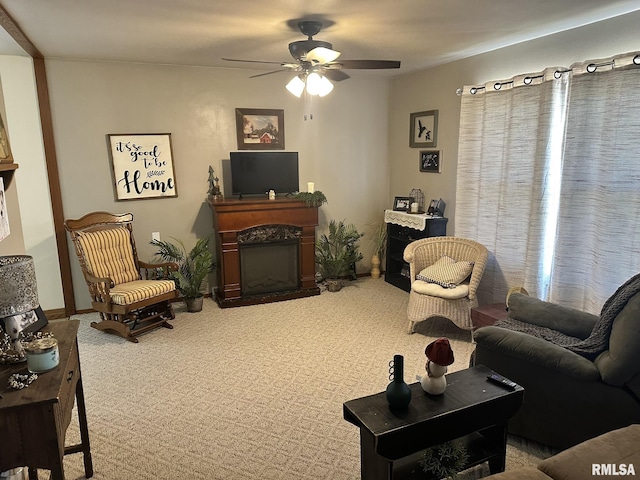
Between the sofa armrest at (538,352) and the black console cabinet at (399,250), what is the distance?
247cm

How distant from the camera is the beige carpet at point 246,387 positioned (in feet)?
7.86

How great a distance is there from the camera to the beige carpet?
7.86 ft

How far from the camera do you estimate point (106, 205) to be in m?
4.66

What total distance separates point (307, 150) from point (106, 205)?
7.56 ft

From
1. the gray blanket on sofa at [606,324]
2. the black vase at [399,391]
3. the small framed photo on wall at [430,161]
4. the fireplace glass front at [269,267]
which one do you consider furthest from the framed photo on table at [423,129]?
the black vase at [399,391]

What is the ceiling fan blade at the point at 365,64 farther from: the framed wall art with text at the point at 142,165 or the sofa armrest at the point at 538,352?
the framed wall art with text at the point at 142,165

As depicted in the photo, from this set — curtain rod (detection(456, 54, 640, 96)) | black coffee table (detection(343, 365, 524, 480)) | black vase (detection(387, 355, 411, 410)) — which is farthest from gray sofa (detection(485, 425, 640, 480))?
curtain rod (detection(456, 54, 640, 96))

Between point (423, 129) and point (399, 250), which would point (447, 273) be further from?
point (423, 129)

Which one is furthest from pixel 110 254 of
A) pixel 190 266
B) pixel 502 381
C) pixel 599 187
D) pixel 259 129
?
pixel 599 187

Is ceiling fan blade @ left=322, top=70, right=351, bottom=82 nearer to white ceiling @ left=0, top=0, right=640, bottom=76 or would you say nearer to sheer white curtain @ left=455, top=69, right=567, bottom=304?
white ceiling @ left=0, top=0, right=640, bottom=76

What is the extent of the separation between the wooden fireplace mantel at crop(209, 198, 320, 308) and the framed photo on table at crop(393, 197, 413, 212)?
39.6 inches

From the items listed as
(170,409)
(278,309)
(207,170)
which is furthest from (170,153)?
(170,409)

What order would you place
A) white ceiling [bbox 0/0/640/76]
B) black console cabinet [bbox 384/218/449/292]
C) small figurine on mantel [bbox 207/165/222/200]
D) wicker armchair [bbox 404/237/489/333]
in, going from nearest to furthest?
white ceiling [bbox 0/0/640/76], wicker armchair [bbox 404/237/489/333], small figurine on mantel [bbox 207/165/222/200], black console cabinet [bbox 384/218/449/292]

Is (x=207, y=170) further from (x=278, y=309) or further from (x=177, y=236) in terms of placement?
(x=278, y=309)
